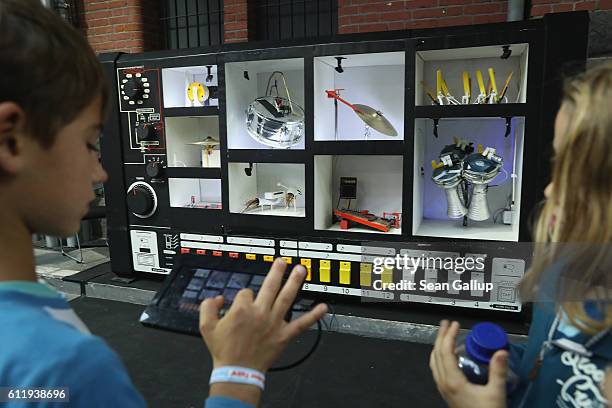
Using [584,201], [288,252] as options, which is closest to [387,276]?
[288,252]

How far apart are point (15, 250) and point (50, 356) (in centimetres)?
13

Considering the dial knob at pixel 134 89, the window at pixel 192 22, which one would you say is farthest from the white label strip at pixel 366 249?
the window at pixel 192 22

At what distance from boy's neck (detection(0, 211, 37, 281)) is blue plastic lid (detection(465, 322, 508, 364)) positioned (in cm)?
66

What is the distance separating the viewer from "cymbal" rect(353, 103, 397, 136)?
78.0 inches

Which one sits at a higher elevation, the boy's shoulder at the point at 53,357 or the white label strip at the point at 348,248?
the boy's shoulder at the point at 53,357

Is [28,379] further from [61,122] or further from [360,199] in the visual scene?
[360,199]

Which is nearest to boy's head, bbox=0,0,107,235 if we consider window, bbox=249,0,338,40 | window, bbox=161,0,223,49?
window, bbox=249,0,338,40

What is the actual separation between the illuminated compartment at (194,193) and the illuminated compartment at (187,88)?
397 mm

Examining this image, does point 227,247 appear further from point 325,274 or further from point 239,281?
point 239,281

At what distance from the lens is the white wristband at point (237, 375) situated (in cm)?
58

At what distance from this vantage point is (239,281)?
108 cm

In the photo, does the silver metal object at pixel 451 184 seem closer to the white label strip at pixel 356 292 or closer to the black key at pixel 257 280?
the white label strip at pixel 356 292

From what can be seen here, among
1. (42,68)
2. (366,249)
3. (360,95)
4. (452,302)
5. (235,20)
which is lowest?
(452,302)

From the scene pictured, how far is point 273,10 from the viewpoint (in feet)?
10.8
